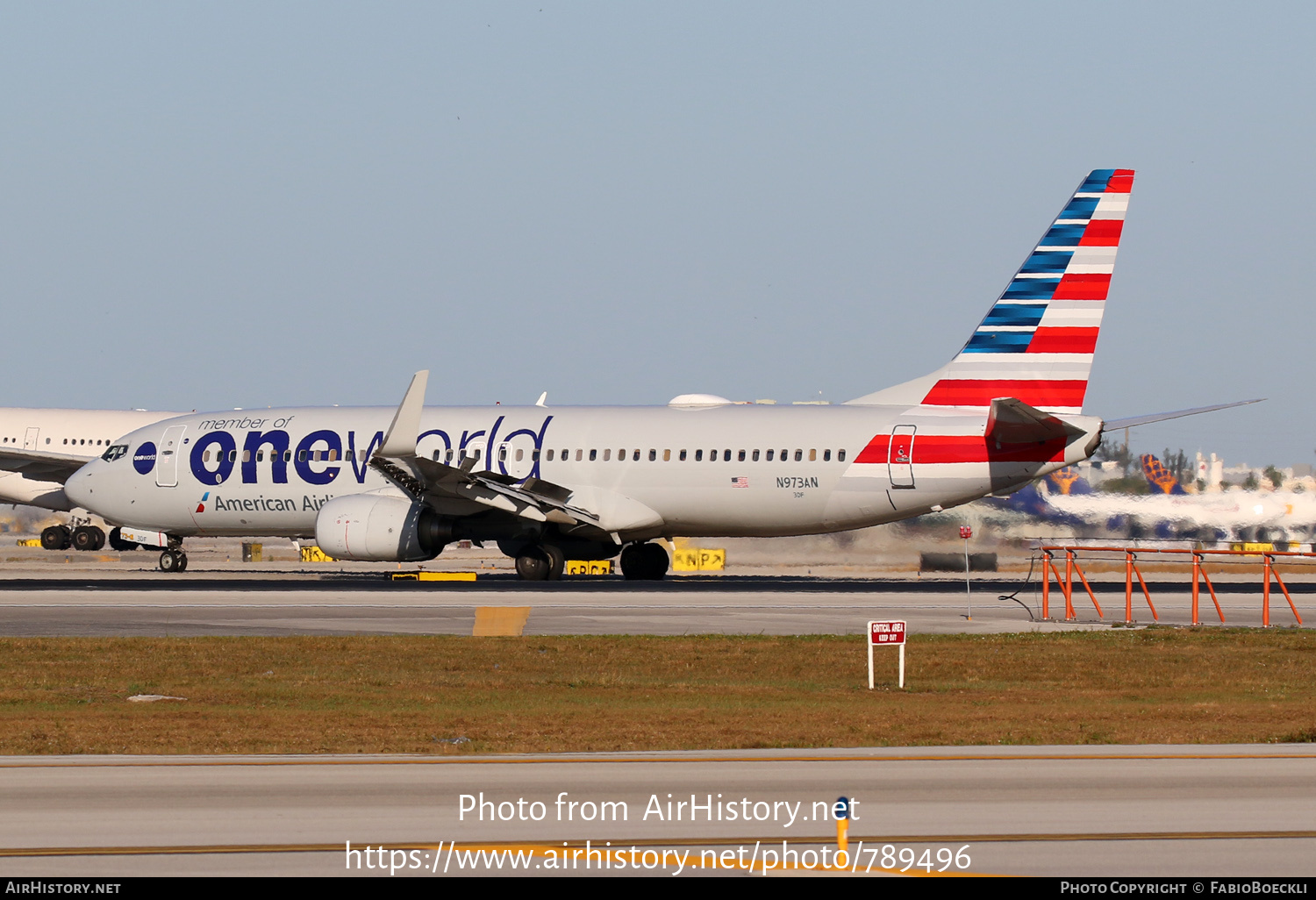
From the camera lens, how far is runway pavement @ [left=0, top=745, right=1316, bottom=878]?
8.62 metres

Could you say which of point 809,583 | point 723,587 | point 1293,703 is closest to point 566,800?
point 1293,703

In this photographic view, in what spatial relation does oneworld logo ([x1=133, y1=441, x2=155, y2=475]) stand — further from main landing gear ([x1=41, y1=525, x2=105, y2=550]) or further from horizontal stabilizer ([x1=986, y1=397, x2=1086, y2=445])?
horizontal stabilizer ([x1=986, y1=397, x2=1086, y2=445])

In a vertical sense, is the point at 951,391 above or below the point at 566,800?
above

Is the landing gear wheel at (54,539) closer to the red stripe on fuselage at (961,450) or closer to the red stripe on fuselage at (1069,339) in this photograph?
the red stripe on fuselage at (961,450)

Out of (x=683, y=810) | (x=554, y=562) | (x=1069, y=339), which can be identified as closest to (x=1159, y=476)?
(x=1069, y=339)

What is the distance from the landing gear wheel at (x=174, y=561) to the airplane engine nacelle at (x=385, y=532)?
10.4 m

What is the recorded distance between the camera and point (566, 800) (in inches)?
417

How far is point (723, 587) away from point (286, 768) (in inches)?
1003

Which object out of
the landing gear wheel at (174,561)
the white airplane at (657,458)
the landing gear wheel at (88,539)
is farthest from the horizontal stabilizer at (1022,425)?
the landing gear wheel at (88,539)

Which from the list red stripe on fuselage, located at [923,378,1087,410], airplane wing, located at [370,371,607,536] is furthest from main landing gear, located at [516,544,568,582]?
red stripe on fuselage, located at [923,378,1087,410]

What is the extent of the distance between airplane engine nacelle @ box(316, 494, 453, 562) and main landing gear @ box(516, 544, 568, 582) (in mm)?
2270

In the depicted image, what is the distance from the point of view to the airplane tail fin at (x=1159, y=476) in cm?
4840

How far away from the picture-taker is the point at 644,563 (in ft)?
136
